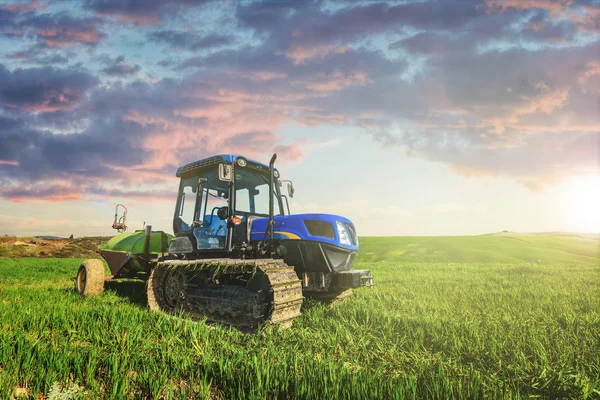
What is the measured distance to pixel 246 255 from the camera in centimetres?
674

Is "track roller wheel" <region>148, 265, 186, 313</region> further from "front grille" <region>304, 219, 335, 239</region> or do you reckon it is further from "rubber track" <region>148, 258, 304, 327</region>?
"front grille" <region>304, 219, 335, 239</region>

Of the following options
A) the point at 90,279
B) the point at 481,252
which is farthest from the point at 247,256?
the point at 481,252

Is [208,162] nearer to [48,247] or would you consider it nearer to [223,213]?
[223,213]

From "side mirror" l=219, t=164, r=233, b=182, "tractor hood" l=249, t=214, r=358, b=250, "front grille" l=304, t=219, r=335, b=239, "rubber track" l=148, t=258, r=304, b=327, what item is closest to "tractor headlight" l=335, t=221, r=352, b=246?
"tractor hood" l=249, t=214, r=358, b=250

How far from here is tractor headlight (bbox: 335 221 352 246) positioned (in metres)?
6.32

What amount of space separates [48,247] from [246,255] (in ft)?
89.7

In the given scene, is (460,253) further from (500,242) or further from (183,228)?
(183,228)

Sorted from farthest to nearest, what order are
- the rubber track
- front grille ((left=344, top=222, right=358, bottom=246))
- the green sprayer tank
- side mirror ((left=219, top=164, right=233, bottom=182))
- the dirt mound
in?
the dirt mound → the green sprayer tank → front grille ((left=344, top=222, right=358, bottom=246)) → side mirror ((left=219, top=164, right=233, bottom=182)) → the rubber track

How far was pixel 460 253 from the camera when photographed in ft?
92.6

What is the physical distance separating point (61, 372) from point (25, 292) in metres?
7.39

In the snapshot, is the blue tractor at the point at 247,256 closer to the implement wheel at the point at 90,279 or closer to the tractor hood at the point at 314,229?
the tractor hood at the point at 314,229

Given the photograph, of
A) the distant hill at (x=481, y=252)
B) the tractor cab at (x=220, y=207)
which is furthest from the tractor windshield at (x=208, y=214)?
the distant hill at (x=481, y=252)

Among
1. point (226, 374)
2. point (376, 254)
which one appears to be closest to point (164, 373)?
point (226, 374)

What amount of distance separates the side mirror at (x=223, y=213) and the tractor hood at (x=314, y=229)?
80 cm
